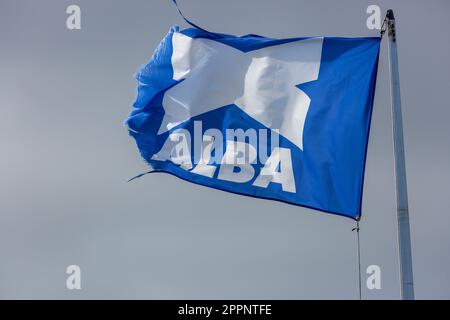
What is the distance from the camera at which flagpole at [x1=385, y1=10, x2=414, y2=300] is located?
68.1 feet

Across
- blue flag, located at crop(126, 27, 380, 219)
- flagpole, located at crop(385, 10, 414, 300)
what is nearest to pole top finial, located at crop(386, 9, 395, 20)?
flagpole, located at crop(385, 10, 414, 300)

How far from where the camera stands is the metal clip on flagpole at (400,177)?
20750mm

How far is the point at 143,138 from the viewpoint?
24516 mm

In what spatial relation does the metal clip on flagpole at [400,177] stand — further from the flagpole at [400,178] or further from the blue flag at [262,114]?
the blue flag at [262,114]

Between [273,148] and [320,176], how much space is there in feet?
4.67

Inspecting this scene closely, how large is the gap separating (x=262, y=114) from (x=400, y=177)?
165 inches

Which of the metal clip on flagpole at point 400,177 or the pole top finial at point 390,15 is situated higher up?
the pole top finial at point 390,15

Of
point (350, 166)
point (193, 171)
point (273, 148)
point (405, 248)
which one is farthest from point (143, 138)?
point (405, 248)

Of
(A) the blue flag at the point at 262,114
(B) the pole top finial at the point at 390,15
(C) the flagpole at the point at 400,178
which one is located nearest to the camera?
(C) the flagpole at the point at 400,178

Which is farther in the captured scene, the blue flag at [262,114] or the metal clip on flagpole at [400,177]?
the blue flag at [262,114]

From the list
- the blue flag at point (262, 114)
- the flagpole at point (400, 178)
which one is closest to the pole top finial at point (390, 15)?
the flagpole at point (400, 178)

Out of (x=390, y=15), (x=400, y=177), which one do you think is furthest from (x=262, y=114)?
(x=400, y=177)
